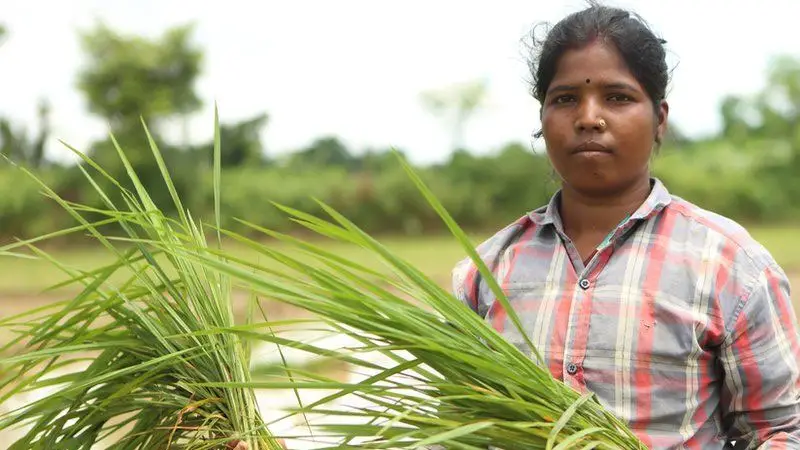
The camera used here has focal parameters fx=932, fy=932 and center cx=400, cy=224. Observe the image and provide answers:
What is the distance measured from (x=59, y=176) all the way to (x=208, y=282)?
76.7 ft

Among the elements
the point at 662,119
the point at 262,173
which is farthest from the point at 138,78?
the point at 662,119

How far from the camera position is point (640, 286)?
60.2 inches

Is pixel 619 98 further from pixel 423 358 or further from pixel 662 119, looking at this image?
pixel 423 358

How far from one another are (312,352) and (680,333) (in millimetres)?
640

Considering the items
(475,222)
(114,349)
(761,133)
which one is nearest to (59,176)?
(475,222)

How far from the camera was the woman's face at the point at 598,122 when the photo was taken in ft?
4.99

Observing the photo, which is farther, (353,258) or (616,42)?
(353,258)

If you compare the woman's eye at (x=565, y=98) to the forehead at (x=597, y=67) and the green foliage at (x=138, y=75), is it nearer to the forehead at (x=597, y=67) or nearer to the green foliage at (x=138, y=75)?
the forehead at (x=597, y=67)

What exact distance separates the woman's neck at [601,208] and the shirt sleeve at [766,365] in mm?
245

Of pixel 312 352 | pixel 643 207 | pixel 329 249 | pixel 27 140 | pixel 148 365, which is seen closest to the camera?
pixel 312 352

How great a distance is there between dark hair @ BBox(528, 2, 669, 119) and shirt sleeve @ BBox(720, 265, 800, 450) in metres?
0.38

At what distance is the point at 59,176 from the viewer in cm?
2341

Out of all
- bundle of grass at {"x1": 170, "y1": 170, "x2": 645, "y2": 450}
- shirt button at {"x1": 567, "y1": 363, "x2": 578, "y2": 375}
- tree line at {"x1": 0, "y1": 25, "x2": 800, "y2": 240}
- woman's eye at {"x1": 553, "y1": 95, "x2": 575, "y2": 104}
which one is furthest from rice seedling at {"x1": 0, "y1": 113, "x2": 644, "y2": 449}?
tree line at {"x1": 0, "y1": 25, "x2": 800, "y2": 240}

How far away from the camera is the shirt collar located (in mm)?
1583
